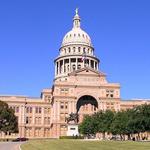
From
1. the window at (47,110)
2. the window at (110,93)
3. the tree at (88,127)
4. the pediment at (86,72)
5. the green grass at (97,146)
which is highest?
the pediment at (86,72)

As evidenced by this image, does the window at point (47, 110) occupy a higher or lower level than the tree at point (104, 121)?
higher

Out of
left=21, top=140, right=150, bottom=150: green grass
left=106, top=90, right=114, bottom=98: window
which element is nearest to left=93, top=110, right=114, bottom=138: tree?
left=106, top=90, right=114, bottom=98: window

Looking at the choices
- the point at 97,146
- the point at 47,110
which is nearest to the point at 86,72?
the point at 47,110

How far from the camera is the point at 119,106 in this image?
180625 mm

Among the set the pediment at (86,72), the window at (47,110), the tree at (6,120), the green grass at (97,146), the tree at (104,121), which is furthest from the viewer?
the window at (47,110)

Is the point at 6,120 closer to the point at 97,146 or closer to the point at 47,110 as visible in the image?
the point at 47,110

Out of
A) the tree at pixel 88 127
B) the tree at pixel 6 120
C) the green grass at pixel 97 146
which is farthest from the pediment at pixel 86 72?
the green grass at pixel 97 146

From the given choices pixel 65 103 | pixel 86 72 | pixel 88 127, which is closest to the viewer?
pixel 88 127

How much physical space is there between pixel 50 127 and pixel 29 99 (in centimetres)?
1561

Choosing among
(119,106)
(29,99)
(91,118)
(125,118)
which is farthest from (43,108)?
(125,118)

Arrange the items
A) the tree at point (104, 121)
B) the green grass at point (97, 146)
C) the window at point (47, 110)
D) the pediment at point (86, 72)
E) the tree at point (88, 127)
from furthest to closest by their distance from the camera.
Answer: the window at point (47, 110) < the pediment at point (86, 72) < the tree at point (88, 127) < the tree at point (104, 121) < the green grass at point (97, 146)

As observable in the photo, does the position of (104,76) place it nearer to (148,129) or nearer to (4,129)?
(4,129)

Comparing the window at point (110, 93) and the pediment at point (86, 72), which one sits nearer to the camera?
the window at point (110, 93)

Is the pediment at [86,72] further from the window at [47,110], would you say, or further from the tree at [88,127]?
the tree at [88,127]
